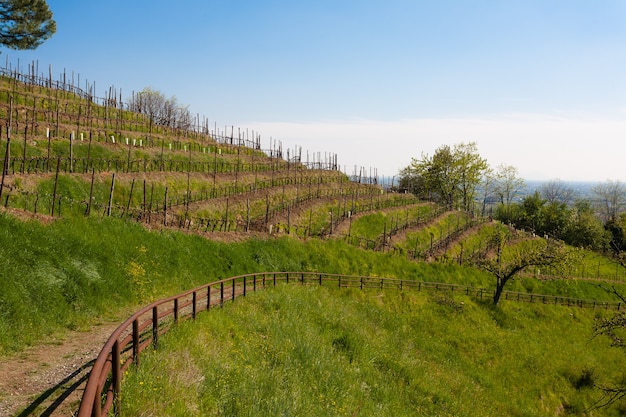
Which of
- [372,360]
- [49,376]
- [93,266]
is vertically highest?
[93,266]

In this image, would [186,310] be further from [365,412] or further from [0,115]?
[0,115]

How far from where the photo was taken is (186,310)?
16.2 meters

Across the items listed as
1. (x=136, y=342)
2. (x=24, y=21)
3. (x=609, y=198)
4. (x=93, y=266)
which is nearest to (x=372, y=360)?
(x=136, y=342)

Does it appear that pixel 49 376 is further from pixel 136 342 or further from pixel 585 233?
pixel 585 233

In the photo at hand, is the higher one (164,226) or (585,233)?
(164,226)

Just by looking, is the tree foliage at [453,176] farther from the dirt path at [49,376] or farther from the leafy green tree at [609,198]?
the dirt path at [49,376]

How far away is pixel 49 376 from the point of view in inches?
380

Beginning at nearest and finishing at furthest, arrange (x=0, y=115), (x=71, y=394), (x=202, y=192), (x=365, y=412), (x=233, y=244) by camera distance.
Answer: (x=71, y=394) < (x=365, y=412) < (x=233, y=244) < (x=0, y=115) < (x=202, y=192)

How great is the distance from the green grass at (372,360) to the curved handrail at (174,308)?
51cm

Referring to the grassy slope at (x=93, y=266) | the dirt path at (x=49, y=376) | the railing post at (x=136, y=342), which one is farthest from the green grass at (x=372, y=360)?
the grassy slope at (x=93, y=266)

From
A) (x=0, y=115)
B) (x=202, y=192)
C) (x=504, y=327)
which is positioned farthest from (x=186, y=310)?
(x=0, y=115)

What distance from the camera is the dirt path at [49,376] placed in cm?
785

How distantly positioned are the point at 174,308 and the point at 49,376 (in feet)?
10.6

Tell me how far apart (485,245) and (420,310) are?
3831 cm
